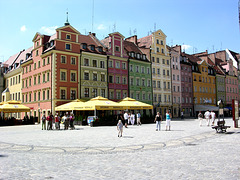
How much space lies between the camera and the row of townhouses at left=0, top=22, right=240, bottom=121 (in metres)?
41.2

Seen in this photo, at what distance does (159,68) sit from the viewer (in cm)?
5712

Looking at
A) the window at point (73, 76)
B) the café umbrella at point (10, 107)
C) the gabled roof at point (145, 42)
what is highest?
the gabled roof at point (145, 42)

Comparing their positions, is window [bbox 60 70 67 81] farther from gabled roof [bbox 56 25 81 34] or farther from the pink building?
the pink building

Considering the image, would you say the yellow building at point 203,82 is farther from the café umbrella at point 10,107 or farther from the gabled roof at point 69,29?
the café umbrella at point 10,107

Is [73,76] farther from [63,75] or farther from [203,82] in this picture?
[203,82]

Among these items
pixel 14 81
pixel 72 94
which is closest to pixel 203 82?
pixel 72 94

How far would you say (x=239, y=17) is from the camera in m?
18.2

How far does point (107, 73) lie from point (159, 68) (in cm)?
1506

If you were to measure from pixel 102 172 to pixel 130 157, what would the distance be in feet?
8.46

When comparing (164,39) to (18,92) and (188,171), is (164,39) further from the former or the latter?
(188,171)

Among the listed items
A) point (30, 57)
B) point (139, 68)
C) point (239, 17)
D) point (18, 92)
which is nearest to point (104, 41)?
point (139, 68)

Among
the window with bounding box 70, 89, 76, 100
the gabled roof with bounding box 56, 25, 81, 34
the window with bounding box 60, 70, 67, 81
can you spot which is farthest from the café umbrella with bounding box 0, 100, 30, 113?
the gabled roof with bounding box 56, 25, 81, 34

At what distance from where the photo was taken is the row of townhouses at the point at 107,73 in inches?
1622

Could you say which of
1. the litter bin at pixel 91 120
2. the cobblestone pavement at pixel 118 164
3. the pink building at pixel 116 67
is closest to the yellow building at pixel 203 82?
the pink building at pixel 116 67
